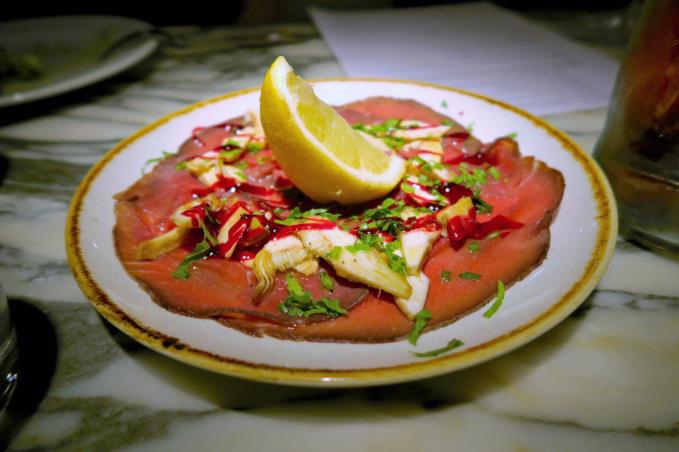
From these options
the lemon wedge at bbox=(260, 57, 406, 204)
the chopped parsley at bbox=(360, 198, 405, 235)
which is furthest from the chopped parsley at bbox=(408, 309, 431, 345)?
the lemon wedge at bbox=(260, 57, 406, 204)

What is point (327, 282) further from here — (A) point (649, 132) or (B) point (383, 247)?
(A) point (649, 132)

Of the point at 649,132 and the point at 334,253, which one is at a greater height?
the point at 649,132

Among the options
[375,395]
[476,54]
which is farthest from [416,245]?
[476,54]

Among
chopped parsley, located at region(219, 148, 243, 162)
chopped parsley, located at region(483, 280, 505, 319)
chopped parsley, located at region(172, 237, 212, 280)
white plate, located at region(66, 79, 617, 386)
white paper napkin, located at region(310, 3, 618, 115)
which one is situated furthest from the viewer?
white paper napkin, located at region(310, 3, 618, 115)

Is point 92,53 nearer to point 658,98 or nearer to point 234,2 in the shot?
point 234,2

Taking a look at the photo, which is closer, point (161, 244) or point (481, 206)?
point (161, 244)

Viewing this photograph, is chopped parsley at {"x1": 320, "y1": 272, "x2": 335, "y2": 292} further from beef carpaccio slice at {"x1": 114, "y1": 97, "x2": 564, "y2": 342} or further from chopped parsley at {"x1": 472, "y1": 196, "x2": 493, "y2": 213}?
chopped parsley at {"x1": 472, "y1": 196, "x2": 493, "y2": 213}

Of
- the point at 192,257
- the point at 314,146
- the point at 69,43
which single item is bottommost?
the point at 69,43
